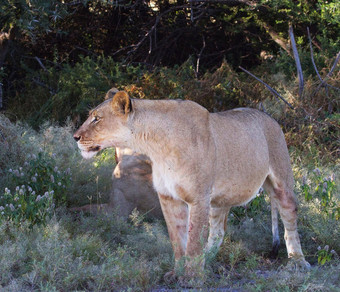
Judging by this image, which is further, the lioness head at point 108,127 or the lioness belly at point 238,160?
the lioness belly at point 238,160

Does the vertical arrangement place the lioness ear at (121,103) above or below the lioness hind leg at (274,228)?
above

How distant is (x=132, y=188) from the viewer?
18.9ft

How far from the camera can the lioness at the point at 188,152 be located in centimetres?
404

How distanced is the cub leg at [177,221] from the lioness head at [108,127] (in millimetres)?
582

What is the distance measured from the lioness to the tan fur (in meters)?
1.42

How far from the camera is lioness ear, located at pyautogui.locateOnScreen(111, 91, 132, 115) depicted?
4.10m

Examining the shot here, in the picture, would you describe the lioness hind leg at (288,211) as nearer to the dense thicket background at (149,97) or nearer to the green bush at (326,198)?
the dense thicket background at (149,97)

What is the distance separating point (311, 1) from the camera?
991 cm

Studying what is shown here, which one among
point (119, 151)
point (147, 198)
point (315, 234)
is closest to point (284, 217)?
point (315, 234)

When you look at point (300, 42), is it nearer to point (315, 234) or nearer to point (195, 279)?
point (315, 234)

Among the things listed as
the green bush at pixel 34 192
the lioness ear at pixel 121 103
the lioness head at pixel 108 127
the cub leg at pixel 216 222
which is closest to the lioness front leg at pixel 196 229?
the lioness head at pixel 108 127

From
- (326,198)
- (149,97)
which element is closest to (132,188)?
(326,198)

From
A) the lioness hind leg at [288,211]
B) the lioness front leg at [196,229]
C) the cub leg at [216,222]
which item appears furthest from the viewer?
the cub leg at [216,222]

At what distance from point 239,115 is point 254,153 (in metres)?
0.40
